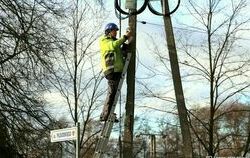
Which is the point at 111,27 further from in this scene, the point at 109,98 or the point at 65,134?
the point at 65,134

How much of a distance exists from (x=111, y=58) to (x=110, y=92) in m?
0.60

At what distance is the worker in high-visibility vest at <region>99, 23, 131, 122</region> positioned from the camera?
9234mm

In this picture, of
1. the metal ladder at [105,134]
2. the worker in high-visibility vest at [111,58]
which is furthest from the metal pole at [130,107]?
the metal ladder at [105,134]

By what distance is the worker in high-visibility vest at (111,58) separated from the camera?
9234mm

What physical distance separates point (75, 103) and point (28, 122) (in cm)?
1469

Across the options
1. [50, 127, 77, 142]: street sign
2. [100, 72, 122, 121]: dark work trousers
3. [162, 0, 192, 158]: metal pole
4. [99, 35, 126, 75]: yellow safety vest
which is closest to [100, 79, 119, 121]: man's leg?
[100, 72, 122, 121]: dark work trousers

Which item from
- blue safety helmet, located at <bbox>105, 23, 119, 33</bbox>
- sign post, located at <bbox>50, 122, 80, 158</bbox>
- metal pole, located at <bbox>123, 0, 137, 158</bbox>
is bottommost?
sign post, located at <bbox>50, 122, 80, 158</bbox>

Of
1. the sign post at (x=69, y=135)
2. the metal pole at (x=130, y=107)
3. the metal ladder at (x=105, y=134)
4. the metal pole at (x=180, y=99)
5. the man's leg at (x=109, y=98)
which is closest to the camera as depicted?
the sign post at (x=69, y=135)

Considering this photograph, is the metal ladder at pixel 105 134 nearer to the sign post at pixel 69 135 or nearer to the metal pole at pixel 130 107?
the metal pole at pixel 130 107

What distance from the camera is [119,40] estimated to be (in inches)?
363

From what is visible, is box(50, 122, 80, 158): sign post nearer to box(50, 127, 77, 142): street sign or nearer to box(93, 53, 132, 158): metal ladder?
box(50, 127, 77, 142): street sign

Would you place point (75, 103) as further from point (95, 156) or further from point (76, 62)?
point (95, 156)

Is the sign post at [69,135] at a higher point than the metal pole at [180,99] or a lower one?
lower

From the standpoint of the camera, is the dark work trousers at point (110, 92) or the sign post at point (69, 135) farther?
the dark work trousers at point (110, 92)
